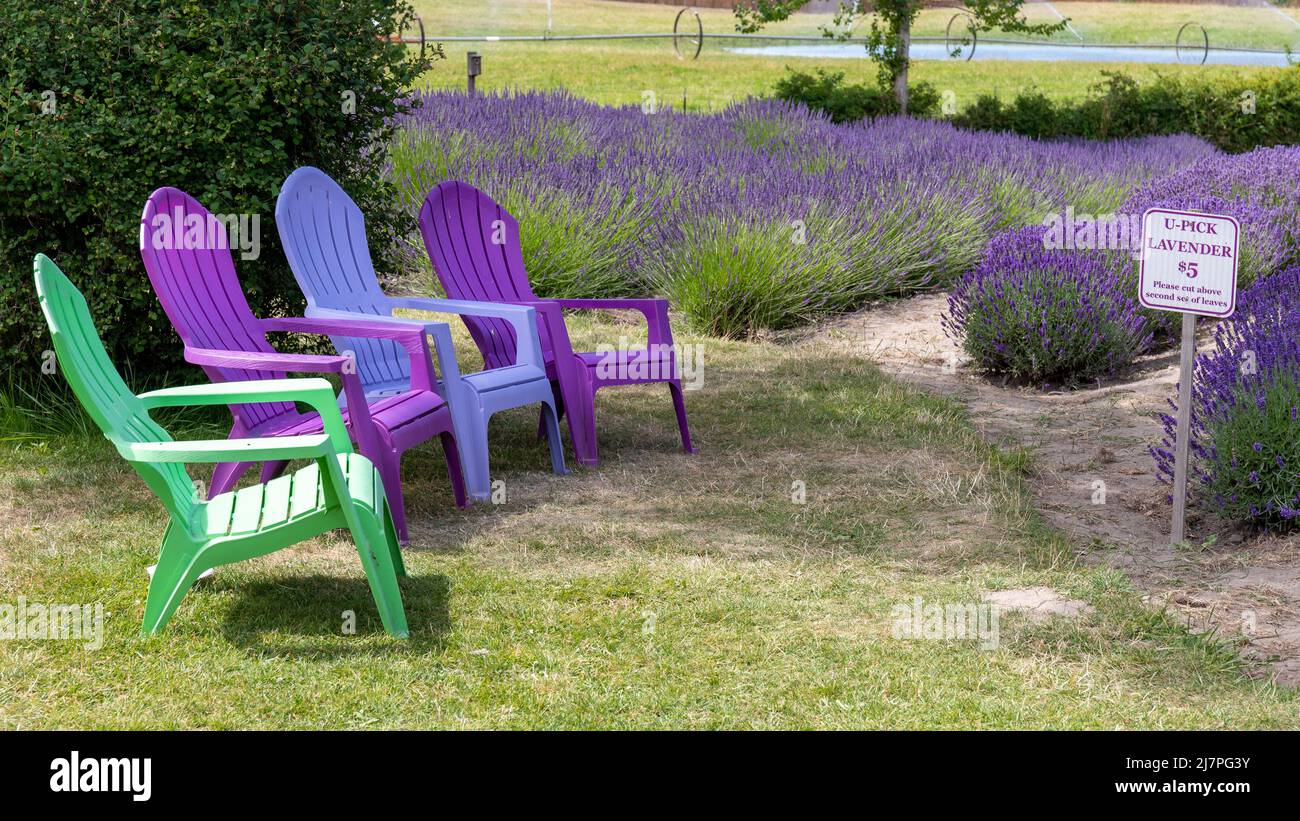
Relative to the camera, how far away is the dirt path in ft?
13.5

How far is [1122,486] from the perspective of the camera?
213 inches

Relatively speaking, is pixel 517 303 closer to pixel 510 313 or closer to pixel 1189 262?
pixel 510 313

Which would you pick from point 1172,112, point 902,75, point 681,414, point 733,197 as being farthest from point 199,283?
point 1172,112

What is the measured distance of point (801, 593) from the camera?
14.0 feet

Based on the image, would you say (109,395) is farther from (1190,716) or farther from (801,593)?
(1190,716)

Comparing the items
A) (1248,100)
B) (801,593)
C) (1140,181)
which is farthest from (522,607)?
(1248,100)

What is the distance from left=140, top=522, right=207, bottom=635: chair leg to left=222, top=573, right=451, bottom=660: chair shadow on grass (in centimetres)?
18

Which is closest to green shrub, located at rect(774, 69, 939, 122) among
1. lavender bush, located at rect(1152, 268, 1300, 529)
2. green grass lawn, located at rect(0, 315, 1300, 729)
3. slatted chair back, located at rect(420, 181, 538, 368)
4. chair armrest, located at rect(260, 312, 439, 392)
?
slatted chair back, located at rect(420, 181, 538, 368)

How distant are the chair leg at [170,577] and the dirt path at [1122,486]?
9.37 ft

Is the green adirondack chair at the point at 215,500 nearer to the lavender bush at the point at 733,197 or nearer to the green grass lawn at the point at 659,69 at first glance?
the lavender bush at the point at 733,197

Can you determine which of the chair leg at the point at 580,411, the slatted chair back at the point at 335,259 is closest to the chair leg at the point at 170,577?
the slatted chair back at the point at 335,259

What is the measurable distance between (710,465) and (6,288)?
9.63ft

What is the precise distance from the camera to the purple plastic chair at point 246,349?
4473 mm

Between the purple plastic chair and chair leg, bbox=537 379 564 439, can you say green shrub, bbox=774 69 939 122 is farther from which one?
the purple plastic chair
